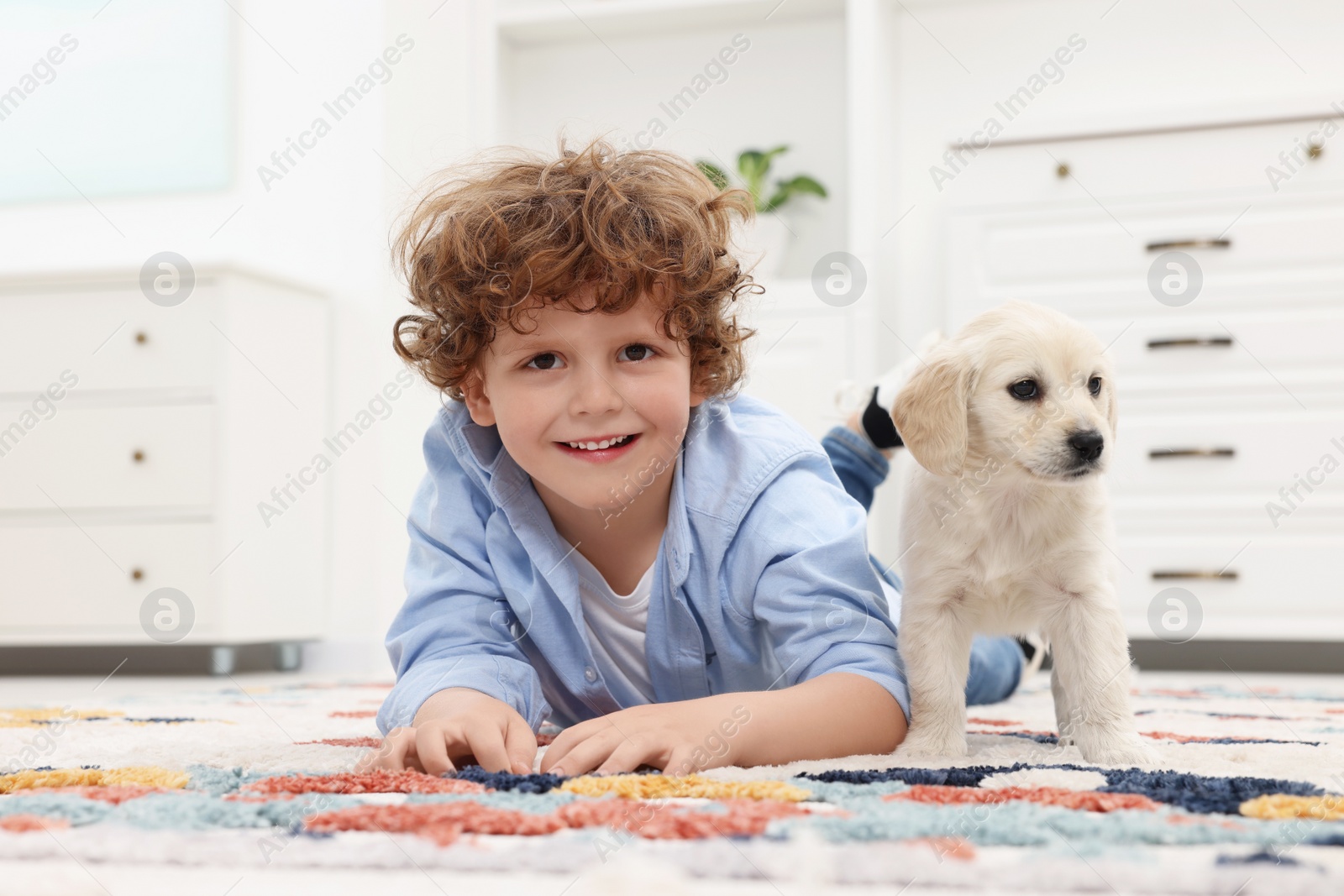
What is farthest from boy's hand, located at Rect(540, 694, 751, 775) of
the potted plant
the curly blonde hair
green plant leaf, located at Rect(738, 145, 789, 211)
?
green plant leaf, located at Rect(738, 145, 789, 211)

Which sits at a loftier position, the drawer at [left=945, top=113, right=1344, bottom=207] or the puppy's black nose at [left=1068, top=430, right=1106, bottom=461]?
the drawer at [left=945, top=113, right=1344, bottom=207]

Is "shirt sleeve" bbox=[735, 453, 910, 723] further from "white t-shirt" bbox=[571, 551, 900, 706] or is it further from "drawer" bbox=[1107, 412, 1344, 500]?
"drawer" bbox=[1107, 412, 1344, 500]

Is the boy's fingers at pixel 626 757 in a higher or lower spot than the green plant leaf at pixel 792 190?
lower

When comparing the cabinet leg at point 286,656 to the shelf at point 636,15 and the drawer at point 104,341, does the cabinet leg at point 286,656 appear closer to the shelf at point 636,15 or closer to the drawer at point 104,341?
the drawer at point 104,341

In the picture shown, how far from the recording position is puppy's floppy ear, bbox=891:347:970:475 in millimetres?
1025

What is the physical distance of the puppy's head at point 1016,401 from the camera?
0.99 m

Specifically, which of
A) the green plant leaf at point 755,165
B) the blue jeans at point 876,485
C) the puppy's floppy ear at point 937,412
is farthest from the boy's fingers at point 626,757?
the green plant leaf at point 755,165

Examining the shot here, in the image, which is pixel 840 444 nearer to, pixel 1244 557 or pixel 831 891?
pixel 831 891

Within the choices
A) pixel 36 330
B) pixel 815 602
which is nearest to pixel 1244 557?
pixel 815 602

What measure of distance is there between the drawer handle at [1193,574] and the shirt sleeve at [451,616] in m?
1.91

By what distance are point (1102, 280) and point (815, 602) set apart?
1.97 metres

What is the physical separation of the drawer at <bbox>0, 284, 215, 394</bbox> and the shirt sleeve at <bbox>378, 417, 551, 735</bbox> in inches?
63.7

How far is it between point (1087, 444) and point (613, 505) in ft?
1.46

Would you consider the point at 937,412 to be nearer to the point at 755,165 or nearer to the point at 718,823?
the point at 718,823
